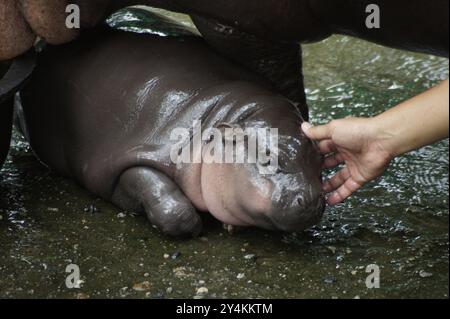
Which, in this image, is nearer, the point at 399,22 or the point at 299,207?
the point at 299,207

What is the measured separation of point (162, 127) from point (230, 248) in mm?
636

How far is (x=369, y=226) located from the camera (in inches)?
138

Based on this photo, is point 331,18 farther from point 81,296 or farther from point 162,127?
point 81,296

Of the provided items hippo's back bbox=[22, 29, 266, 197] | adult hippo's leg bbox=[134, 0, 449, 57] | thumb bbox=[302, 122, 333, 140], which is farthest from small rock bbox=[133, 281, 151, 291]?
adult hippo's leg bbox=[134, 0, 449, 57]

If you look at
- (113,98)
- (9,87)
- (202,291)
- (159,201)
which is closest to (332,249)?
(202,291)

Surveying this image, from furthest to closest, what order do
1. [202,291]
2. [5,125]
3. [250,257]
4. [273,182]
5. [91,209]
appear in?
[5,125] → [91,209] → [250,257] → [273,182] → [202,291]

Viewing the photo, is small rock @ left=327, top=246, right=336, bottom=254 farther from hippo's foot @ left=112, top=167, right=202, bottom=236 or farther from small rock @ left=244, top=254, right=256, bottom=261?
hippo's foot @ left=112, top=167, right=202, bottom=236

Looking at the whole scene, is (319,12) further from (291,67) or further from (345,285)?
(345,285)

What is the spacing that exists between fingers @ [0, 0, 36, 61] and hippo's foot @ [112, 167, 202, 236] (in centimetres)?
83

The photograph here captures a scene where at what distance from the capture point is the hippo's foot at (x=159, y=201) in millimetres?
3430

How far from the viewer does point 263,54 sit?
13.3 feet

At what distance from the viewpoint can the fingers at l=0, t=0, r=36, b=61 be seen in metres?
3.85

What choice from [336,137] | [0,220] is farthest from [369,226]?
[0,220]

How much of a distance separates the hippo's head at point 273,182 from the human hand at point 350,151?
0.27 feet
